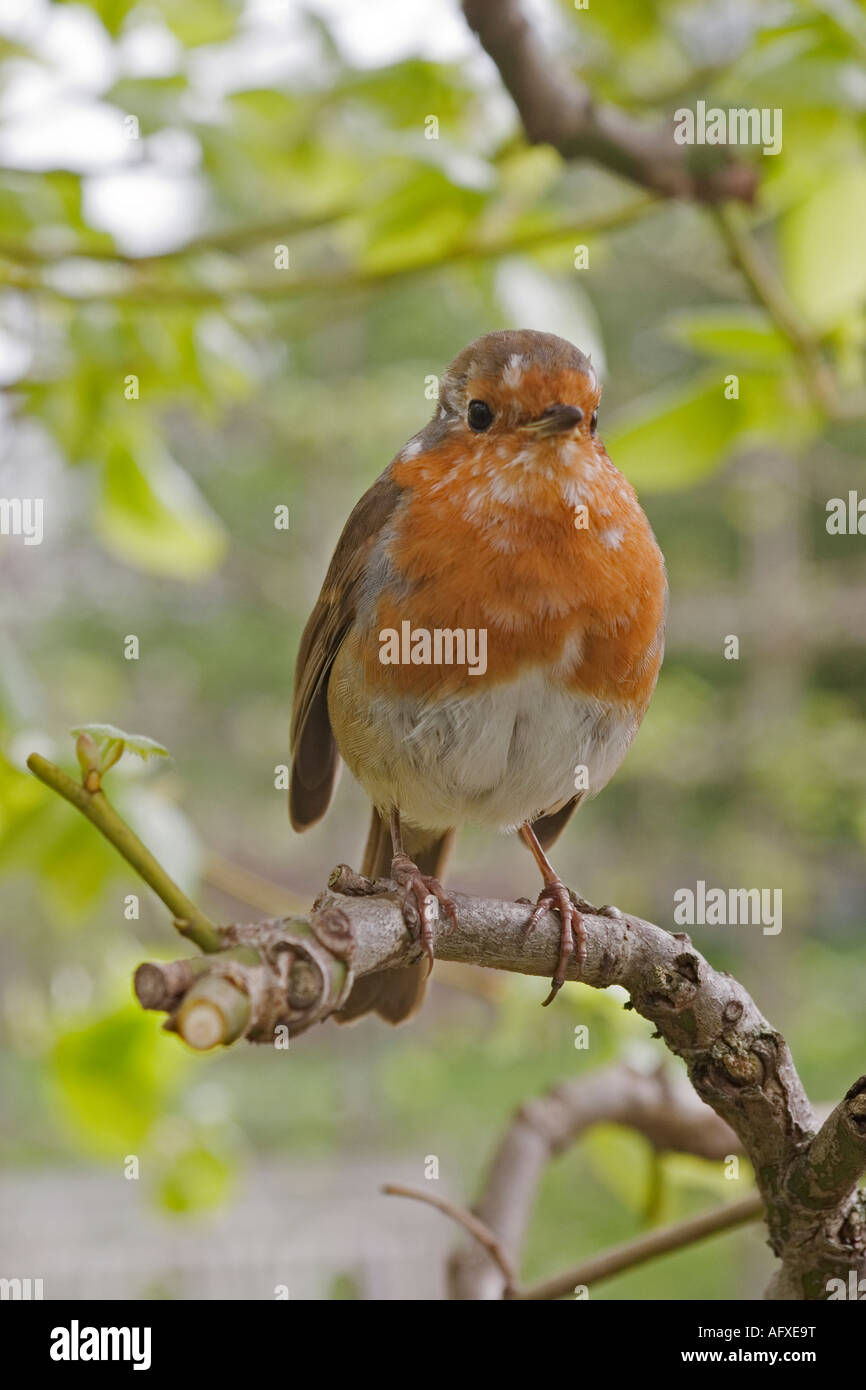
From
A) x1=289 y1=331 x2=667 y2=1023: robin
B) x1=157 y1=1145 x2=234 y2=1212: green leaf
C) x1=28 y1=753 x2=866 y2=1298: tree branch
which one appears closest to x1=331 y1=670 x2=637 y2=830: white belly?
x1=289 y1=331 x2=667 y2=1023: robin

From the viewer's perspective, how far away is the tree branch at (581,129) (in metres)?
1.40

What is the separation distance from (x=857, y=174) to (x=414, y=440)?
1.94 feet

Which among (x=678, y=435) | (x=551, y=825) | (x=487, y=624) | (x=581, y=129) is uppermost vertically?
(x=581, y=129)

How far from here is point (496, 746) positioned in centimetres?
151

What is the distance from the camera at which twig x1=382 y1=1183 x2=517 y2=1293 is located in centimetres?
133

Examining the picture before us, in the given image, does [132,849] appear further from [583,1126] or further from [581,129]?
[583,1126]

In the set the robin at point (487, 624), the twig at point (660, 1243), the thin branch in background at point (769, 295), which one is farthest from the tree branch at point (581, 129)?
the twig at point (660, 1243)

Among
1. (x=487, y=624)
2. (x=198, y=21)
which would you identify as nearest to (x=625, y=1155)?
(x=487, y=624)

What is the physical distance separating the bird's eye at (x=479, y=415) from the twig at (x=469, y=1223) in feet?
2.37

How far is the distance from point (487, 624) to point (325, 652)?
31cm

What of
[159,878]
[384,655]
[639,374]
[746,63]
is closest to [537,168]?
[746,63]

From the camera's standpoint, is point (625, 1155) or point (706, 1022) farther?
point (625, 1155)

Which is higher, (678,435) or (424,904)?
(678,435)

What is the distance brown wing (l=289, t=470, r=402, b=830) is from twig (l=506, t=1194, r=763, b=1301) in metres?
0.54
